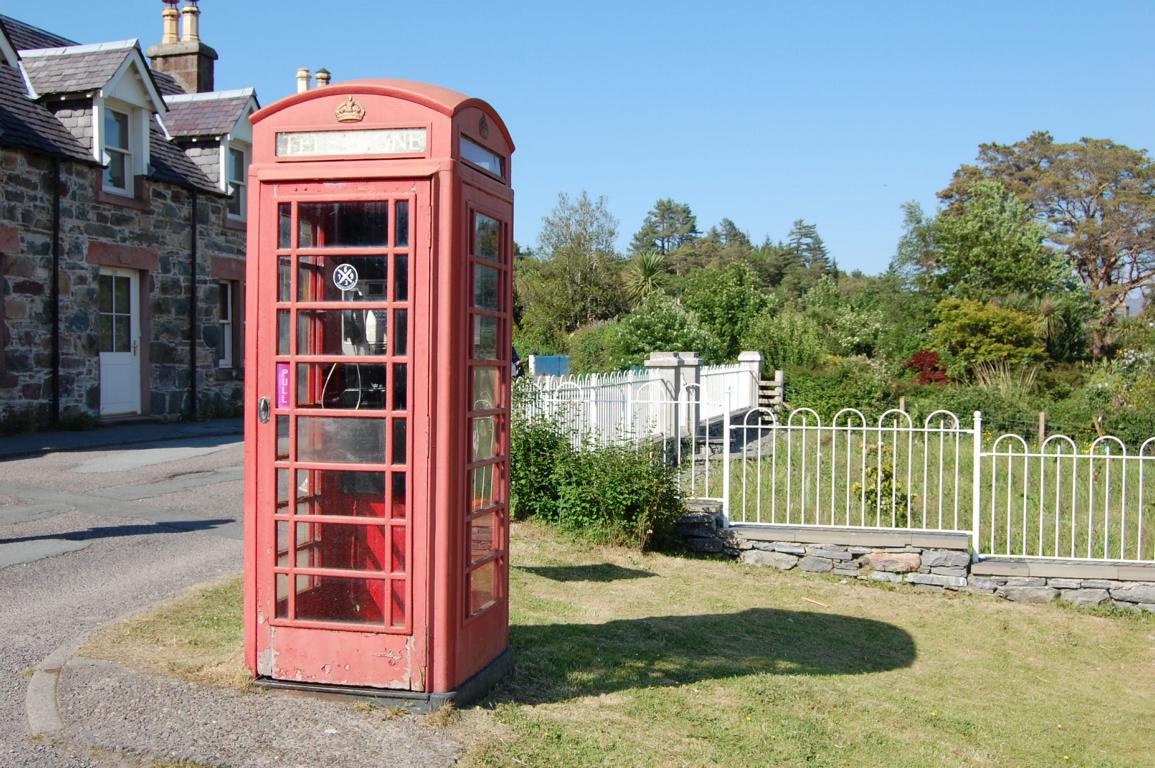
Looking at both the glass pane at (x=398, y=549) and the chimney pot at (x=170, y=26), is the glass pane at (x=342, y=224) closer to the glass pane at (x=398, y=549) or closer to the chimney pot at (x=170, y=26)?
the glass pane at (x=398, y=549)

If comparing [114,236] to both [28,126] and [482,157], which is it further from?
[482,157]

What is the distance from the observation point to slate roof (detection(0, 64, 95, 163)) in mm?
15312

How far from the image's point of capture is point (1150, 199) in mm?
52531

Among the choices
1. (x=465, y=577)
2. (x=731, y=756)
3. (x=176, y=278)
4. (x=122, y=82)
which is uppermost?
(x=122, y=82)

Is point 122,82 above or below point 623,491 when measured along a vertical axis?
above

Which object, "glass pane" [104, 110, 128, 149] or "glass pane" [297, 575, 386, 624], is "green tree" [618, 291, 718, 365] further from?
"glass pane" [297, 575, 386, 624]

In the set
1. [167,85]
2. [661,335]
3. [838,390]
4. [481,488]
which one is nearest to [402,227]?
[481,488]

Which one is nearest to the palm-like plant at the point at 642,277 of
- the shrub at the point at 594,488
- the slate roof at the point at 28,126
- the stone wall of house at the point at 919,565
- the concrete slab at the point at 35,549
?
Result: the slate roof at the point at 28,126

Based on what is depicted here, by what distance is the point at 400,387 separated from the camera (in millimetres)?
4871

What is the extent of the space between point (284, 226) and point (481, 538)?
187cm

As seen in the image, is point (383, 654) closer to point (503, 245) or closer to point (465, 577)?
point (465, 577)

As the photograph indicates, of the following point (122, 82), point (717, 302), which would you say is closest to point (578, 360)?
point (717, 302)

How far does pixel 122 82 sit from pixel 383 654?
620 inches

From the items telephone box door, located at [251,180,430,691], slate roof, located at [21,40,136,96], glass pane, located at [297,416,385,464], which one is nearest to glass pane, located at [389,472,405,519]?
telephone box door, located at [251,180,430,691]
